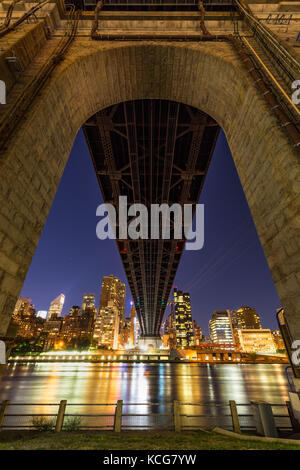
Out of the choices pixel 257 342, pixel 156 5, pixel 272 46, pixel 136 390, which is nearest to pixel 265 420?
pixel 272 46

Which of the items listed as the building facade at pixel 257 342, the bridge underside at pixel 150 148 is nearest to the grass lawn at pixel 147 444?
the bridge underside at pixel 150 148

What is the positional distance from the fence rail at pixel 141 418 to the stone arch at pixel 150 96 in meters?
3.10

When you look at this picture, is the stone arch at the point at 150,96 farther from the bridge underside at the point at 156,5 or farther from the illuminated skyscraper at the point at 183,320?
the illuminated skyscraper at the point at 183,320

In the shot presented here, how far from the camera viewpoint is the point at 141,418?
35.7 feet

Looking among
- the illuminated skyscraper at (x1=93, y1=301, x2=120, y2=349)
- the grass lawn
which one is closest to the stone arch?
the grass lawn

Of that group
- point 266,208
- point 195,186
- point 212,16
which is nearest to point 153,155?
point 195,186

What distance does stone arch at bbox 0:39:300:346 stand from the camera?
15.8 ft

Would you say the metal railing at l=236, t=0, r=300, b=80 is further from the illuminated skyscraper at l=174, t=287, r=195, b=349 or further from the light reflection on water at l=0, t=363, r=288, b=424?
the illuminated skyscraper at l=174, t=287, r=195, b=349

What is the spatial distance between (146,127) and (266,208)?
10.1 metres

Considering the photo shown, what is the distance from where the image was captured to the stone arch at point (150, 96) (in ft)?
15.8

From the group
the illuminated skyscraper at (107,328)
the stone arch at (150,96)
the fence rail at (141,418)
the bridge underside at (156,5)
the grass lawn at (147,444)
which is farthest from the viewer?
the illuminated skyscraper at (107,328)

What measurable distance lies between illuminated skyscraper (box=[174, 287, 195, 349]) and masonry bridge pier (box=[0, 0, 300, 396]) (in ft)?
577

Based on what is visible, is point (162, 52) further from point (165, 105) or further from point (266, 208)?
point (266, 208)

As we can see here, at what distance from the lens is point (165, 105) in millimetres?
11664
